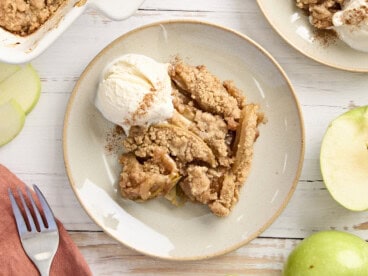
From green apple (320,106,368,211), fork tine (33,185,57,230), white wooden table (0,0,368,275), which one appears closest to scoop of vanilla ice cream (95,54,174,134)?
white wooden table (0,0,368,275)

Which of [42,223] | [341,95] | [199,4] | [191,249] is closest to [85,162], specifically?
[42,223]

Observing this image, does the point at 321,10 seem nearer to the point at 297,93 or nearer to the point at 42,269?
the point at 297,93

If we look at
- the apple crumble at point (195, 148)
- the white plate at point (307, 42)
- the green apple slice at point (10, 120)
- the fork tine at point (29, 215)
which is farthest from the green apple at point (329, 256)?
the green apple slice at point (10, 120)

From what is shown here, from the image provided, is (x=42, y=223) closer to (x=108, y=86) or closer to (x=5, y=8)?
(x=108, y=86)

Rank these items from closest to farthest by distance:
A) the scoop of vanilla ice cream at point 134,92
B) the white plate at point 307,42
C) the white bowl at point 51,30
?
1. the white bowl at point 51,30
2. the scoop of vanilla ice cream at point 134,92
3. the white plate at point 307,42

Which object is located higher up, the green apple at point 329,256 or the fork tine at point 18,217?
the fork tine at point 18,217

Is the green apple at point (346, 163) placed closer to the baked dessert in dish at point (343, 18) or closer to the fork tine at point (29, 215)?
the baked dessert in dish at point (343, 18)

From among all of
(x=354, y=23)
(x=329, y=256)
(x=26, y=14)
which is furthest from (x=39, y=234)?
(x=354, y=23)
